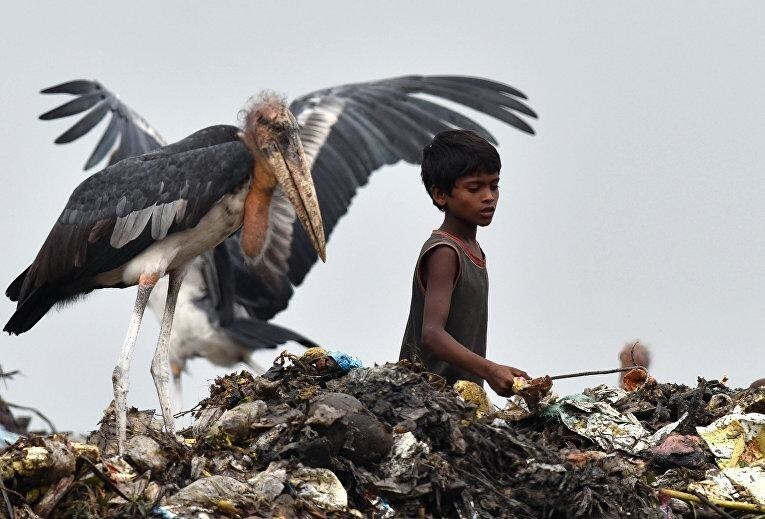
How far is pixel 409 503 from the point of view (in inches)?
132

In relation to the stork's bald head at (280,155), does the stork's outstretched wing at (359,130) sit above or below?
above

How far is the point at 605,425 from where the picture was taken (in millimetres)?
3994

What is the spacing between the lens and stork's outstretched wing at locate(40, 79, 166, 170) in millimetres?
9438

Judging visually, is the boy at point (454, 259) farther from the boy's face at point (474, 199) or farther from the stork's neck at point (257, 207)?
the stork's neck at point (257, 207)

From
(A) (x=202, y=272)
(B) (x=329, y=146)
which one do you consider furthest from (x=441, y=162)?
(A) (x=202, y=272)

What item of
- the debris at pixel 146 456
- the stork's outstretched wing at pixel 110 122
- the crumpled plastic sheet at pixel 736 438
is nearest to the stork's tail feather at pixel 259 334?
the stork's outstretched wing at pixel 110 122

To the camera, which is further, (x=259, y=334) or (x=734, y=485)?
(x=259, y=334)

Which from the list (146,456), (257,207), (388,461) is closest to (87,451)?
(146,456)

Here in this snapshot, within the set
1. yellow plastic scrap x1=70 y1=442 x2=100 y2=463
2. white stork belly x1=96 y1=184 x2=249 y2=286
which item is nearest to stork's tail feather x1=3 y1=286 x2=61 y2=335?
white stork belly x1=96 y1=184 x2=249 y2=286

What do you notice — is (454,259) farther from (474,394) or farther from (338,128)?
(338,128)

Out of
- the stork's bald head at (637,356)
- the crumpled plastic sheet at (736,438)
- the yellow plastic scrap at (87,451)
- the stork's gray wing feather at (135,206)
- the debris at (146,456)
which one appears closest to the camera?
the yellow plastic scrap at (87,451)

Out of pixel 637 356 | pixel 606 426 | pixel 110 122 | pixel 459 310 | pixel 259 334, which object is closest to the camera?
pixel 606 426

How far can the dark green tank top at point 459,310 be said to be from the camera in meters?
4.27

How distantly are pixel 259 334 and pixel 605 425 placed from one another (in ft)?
22.6
